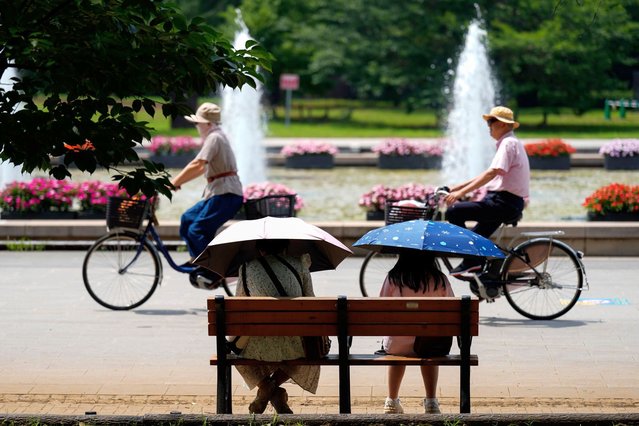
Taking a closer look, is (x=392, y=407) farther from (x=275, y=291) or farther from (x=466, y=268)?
(x=466, y=268)

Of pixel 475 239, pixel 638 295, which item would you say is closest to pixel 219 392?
pixel 475 239

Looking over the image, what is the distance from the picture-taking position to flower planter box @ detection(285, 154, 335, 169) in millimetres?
28297

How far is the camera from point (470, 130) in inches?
1164

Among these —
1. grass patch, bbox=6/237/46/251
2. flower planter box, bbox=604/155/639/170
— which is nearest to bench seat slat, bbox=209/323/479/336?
grass patch, bbox=6/237/46/251

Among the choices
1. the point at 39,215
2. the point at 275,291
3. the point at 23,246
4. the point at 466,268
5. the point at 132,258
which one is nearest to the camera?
the point at 275,291

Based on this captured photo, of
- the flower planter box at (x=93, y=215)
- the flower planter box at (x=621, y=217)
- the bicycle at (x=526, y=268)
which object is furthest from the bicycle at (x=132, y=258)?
the flower planter box at (x=621, y=217)

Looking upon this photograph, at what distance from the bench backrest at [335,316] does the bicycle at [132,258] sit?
4.15 metres

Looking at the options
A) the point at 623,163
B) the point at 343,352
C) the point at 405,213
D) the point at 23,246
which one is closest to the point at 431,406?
the point at 343,352

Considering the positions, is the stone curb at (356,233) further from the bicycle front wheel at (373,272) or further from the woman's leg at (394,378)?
the woman's leg at (394,378)

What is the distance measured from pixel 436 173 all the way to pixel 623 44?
21592 millimetres

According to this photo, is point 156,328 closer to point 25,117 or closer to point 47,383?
point 47,383

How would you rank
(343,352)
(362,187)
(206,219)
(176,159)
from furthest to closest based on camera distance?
(176,159) → (362,187) → (206,219) → (343,352)

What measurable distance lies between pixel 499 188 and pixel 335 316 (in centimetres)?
397

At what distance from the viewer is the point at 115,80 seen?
6051mm
